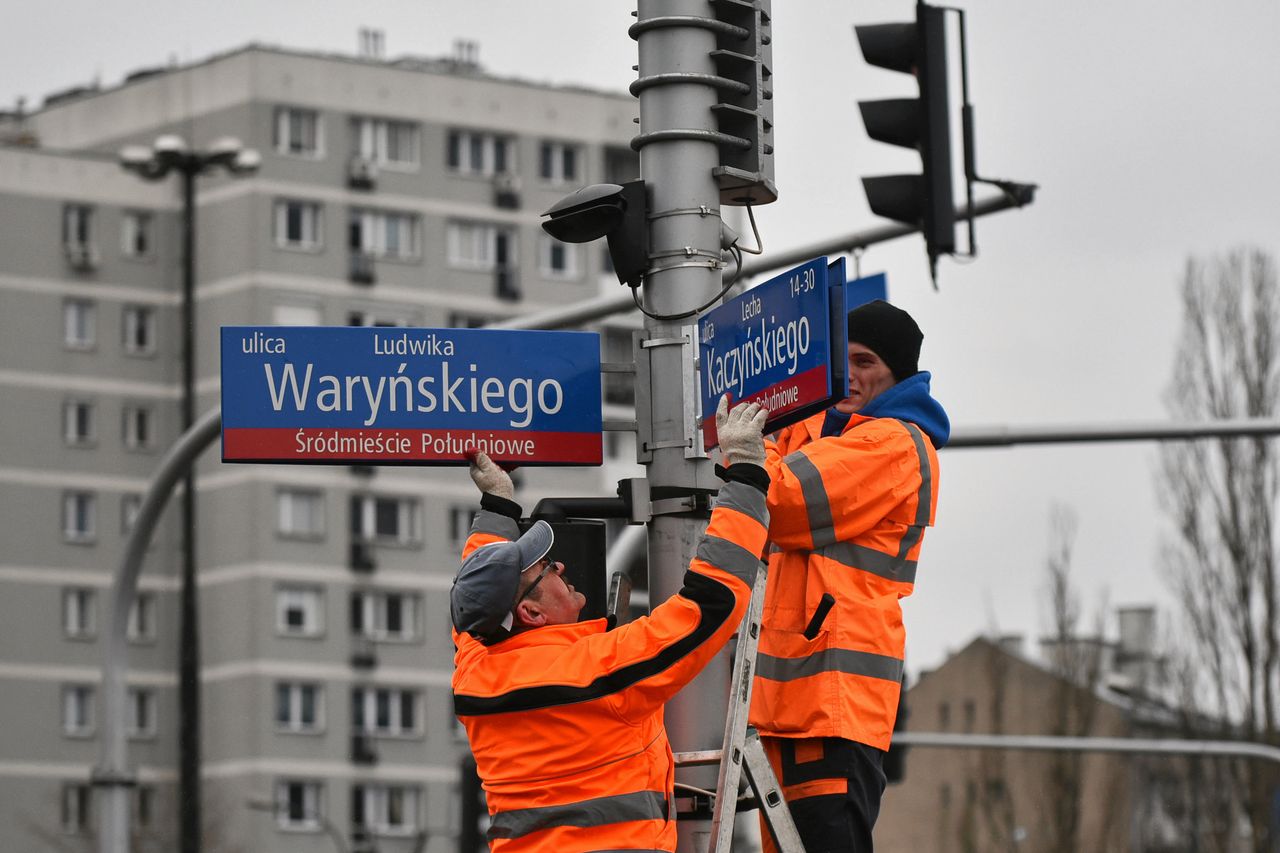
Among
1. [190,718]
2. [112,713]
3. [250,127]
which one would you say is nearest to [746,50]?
[112,713]

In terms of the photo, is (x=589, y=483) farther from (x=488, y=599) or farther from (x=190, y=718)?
(x=488, y=599)

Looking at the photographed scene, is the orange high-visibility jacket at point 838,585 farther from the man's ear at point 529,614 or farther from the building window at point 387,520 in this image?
the building window at point 387,520

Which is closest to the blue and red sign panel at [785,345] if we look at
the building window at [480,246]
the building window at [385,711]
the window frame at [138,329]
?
the building window at [385,711]

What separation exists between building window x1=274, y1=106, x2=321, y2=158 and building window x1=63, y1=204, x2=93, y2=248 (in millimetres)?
5504

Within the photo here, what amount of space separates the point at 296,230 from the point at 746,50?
6429 centimetres

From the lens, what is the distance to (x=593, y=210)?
24.5 ft

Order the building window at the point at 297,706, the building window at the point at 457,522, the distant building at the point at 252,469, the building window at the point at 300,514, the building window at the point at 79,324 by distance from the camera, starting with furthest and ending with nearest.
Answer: the building window at the point at 457,522, the building window at the point at 79,324, the building window at the point at 300,514, the building window at the point at 297,706, the distant building at the point at 252,469

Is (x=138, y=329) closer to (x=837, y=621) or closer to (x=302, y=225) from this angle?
(x=302, y=225)

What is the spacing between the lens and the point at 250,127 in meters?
69.5

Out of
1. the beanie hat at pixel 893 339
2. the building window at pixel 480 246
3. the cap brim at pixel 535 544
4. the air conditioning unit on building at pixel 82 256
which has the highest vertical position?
the building window at pixel 480 246

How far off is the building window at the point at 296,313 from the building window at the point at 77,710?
1116 centimetres

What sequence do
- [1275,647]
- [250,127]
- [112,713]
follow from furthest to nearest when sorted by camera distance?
[250,127]
[1275,647]
[112,713]

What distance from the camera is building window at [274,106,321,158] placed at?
70312mm

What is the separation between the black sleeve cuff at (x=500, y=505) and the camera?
25.8 feet
